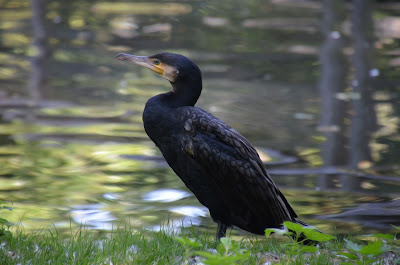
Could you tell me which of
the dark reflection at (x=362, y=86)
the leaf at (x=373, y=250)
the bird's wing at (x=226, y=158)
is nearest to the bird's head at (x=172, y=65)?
the bird's wing at (x=226, y=158)

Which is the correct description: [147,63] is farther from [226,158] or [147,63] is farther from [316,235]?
[316,235]

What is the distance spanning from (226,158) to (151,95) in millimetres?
6493

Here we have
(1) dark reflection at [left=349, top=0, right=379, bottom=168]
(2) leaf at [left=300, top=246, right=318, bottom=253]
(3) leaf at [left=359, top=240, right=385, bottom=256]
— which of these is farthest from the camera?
(1) dark reflection at [left=349, top=0, right=379, bottom=168]

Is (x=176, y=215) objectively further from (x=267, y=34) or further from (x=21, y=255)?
(x=267, y=34)

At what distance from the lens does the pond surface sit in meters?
6.32

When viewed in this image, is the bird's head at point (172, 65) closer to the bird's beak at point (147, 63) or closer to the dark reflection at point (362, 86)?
the bird's beak at point (147, 63)

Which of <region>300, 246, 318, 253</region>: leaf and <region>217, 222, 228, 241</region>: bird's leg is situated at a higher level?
<region>300, 246, 318, 253</region>: leaf

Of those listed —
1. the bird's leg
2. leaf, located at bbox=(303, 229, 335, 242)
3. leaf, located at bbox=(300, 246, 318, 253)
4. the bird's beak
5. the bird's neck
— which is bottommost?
the bird's leg

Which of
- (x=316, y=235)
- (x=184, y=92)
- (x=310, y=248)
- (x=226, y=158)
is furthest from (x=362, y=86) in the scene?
(x=316, y=235)

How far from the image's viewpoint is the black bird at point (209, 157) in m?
4.21

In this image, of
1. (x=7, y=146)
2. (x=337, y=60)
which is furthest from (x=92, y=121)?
(x=337, y=60)

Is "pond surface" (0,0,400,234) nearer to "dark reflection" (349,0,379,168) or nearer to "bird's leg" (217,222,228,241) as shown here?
"dark reflection" (349,0,379,168)

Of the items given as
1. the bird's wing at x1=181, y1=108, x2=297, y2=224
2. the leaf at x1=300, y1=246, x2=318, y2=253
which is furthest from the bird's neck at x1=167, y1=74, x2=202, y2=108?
the leaf at x1=300, y1=246, x2=318, y2=253

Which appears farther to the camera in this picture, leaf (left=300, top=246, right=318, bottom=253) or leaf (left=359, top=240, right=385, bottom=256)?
leaf (left=300, top=246, right=318, bottom=253)
